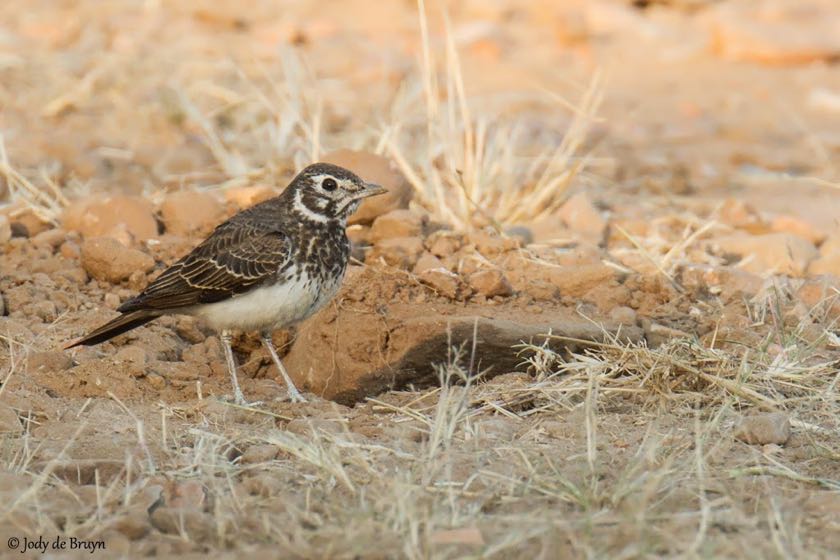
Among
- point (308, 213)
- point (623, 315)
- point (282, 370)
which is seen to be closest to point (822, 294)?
point (623, 315)

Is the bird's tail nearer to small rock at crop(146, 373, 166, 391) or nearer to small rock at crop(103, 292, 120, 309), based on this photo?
small rock at crop(146, 373, 166, 391)

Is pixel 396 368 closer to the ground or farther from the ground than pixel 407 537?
closer to the ground

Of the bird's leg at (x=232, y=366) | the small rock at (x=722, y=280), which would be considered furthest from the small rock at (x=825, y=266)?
the bird's leg at (x=232, y=366)

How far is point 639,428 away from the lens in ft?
17.8

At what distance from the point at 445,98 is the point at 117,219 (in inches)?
194

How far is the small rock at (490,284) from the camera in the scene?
663 centimetres

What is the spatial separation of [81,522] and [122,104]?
7292 millimetres

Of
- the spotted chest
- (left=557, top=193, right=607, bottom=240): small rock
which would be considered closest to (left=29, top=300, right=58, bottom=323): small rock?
the spotted chest

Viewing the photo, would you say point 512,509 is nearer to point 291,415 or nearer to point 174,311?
point 291,415

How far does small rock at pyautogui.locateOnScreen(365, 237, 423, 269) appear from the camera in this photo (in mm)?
7125

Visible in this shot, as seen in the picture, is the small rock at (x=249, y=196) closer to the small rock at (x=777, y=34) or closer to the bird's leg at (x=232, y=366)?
the bird's leg at (x=232, y=366)

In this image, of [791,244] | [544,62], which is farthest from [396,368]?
[544,62]

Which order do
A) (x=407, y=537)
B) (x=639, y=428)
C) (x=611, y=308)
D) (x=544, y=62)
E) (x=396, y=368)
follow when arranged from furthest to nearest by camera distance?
(x=544, y=62), (x=611, y=308), (x=396, y=368), (x=639, y=428), (x=407, y=537)

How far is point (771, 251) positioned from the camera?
7820mm
